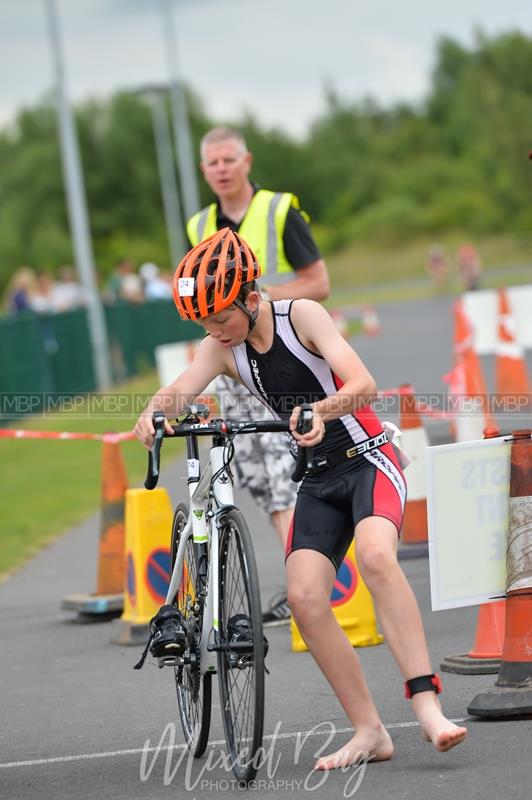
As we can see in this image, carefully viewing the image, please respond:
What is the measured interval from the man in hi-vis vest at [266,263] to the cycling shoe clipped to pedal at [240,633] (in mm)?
2672

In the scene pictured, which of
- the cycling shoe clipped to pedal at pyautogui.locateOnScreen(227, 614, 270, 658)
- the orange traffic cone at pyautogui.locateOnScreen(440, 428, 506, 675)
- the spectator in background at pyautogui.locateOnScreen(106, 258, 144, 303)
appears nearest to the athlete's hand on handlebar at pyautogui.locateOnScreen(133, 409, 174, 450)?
the cycling shoe clipped to pedal at pyautogui.locateOnScreen(227, 614, 270, 658)

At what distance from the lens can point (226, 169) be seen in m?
8.16

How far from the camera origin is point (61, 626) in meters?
9.14

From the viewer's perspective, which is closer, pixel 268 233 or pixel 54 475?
pixel 268 233

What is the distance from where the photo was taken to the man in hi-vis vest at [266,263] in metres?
8.00

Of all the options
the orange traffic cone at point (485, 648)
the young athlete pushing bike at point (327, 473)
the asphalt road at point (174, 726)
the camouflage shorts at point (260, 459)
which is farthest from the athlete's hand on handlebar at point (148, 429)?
the camouflage shorts at point (260, 459)

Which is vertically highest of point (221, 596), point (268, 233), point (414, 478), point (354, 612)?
point (268, 233)

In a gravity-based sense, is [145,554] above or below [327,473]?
below

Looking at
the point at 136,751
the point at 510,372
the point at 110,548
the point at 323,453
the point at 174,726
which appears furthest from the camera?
the point at 510,372

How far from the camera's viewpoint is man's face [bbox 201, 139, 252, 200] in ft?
26.7

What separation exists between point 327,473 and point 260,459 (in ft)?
8.15

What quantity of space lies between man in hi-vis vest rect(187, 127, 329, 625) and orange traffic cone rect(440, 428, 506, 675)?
144cm

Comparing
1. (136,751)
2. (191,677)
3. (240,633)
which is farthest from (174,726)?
(240,633)

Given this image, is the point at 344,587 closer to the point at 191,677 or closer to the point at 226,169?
the point at 191,677
